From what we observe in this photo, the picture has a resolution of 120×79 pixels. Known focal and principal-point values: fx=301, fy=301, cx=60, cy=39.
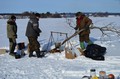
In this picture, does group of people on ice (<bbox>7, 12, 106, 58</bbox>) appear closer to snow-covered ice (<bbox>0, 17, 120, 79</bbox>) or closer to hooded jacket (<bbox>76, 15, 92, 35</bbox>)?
hooded jacket (<bbox>76, 15, 92, 35</bbox>)

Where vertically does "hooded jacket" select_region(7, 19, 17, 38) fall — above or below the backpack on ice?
above

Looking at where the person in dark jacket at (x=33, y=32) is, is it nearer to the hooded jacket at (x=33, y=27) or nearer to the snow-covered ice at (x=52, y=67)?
the hooded jacket at (x=33, y=27)

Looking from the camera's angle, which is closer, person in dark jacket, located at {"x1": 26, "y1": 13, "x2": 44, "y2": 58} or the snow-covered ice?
the snow-covered ice

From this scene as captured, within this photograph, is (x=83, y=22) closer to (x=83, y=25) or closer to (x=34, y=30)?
(x=83, y=25)

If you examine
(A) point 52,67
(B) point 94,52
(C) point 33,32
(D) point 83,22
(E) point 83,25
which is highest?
(D) point 83,22

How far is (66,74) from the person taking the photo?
7.52 meters

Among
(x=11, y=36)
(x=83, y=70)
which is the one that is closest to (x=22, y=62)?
(x=11, y=36)

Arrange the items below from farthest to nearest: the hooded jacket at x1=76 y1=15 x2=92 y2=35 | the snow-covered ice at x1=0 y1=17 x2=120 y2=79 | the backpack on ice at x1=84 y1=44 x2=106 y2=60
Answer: the hooded jacket at x1=76 y1=15 x2=92 y2=35, the backpack on ice at x1=84 y1=44 x2=106 y2=60, the snow-covered ice at x1=0 y1=17 x2=120 y2=79

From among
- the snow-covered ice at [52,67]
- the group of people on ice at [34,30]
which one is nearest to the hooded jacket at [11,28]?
the group of people on ice at [34,30]

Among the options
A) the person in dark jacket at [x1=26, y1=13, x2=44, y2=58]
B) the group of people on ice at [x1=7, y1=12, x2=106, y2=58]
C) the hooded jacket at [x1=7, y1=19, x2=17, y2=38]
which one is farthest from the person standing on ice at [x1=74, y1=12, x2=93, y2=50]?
the hooded jacket at [x1=7, y1=19, x2=17, y2=38]

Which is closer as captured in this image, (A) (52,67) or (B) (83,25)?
(A) (52,67)

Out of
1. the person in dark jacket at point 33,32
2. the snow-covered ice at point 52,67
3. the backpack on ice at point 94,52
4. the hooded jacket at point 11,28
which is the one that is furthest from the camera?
the hooded jacket at point 11,28

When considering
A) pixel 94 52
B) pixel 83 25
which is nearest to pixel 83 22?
pixel 83 25

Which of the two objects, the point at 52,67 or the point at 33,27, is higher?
the point at 33,27
